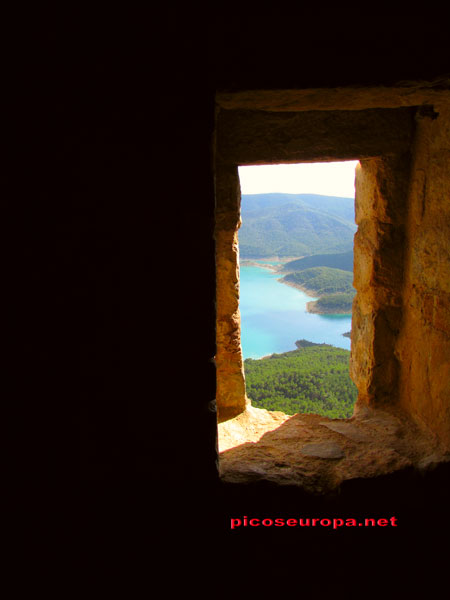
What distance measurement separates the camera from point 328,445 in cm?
171

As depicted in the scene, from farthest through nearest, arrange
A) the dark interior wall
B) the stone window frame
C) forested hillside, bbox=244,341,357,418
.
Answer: forested hillside, bbox=244,341,357,418
the stone window frame
the dark interior wall

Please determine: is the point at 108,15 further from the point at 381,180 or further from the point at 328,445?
the point at 328,445

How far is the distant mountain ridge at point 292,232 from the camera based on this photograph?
15.3m

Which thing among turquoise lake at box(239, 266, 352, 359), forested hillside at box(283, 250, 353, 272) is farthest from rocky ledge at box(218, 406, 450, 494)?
forested hillside at box(283, 250, 353, 272)

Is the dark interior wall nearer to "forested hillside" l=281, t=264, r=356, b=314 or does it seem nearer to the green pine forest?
the green pine forest

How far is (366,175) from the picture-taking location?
1955 mm

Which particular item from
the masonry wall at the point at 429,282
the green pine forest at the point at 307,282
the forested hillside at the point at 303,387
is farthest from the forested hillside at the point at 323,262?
the masonry wall at the point at 429,282

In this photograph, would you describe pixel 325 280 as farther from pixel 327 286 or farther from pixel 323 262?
pixel 323 262

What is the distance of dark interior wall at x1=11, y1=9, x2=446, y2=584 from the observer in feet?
3.43

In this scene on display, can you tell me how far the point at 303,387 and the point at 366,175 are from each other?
3.84 metres

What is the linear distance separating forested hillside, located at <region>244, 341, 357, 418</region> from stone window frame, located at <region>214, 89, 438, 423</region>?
81.5 inches

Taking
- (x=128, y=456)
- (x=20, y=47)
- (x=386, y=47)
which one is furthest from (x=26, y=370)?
(x=386, y=47)

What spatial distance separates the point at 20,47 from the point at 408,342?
1.85 metres

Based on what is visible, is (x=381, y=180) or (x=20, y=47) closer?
(x=20, y=47)
